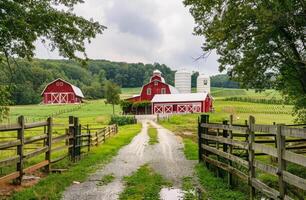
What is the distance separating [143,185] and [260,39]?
35.3ft

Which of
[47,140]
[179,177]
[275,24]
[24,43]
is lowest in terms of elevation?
[179,177]

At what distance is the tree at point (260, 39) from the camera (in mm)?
16453

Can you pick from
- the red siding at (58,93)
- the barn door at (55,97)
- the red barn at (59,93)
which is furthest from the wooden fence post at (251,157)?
the barn door at (55,97)

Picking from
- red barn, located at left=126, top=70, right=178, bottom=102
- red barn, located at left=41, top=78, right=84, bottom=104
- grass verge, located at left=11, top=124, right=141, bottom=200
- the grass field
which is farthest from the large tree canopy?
→ red barn, located at left=41, top=78, right=84, bottom=104

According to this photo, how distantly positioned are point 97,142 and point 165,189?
1371 centimetres

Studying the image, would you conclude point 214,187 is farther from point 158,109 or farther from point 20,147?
point 158,109

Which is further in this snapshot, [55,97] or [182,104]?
[55,97]

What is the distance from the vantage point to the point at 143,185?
10.5m

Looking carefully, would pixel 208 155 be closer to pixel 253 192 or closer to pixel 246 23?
pixel 253 192

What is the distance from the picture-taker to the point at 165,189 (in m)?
10.1

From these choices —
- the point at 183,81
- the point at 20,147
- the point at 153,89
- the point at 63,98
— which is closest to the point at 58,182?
the point at 20,147

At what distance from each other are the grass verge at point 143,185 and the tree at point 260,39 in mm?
7736

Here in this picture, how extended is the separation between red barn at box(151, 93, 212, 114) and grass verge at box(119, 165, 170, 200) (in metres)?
57.4

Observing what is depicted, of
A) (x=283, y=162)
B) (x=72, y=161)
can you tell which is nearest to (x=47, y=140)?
(x=72, y=161)
